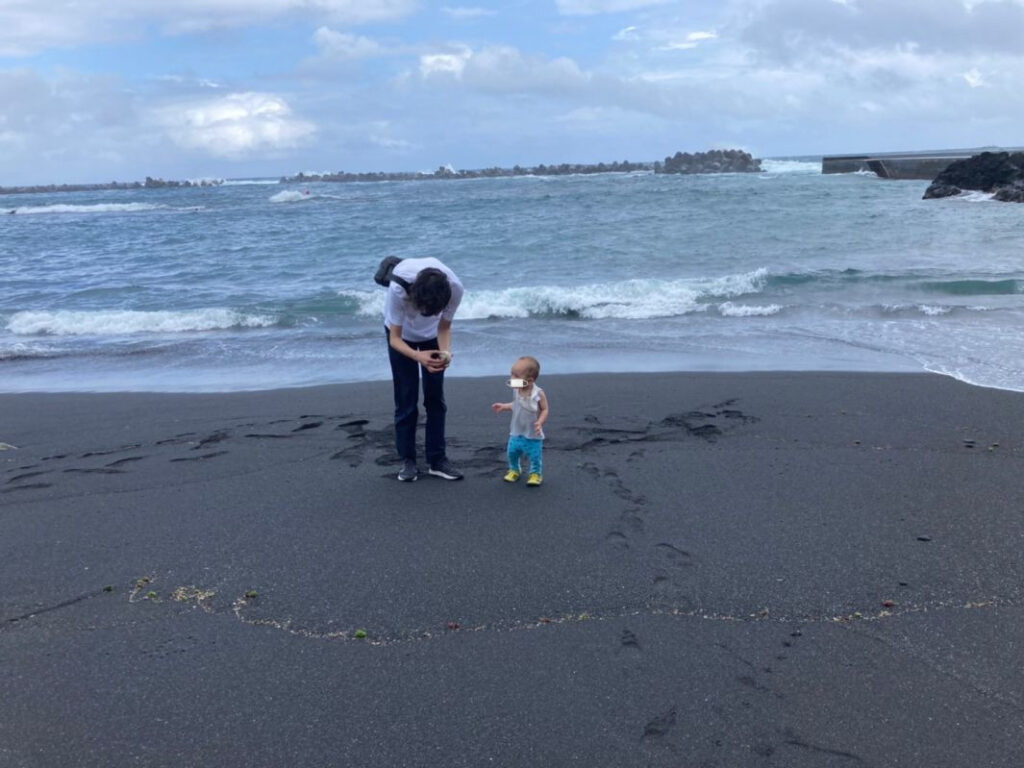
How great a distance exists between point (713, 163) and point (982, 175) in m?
61.8

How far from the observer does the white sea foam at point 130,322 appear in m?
14.6

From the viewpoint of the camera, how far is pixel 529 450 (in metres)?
5.80

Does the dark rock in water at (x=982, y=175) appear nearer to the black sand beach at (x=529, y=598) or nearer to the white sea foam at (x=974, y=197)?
the white sea foam at (x=974, y=197)

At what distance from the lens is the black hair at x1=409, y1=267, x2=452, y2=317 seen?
5.31m

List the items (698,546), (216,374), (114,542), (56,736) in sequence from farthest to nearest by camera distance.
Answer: (216,374), (114,542), (698,546), (56,736)

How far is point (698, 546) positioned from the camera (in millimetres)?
4750

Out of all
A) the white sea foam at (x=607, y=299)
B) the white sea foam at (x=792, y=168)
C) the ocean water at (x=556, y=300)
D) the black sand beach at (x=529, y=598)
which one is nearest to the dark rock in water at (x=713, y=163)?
the white sea foam at (x=792, y=168)

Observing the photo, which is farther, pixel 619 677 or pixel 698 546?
pixel 698 546

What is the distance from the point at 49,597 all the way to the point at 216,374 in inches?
254

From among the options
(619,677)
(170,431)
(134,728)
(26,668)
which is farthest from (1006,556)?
(170,431)

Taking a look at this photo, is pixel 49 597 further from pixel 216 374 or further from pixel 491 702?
pixel 216 374

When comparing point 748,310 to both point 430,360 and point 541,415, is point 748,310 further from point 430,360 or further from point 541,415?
point 430,360

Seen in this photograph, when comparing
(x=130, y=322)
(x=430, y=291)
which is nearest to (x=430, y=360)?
(x=430, y=291)

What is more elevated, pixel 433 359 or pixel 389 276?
pixel 389 276
